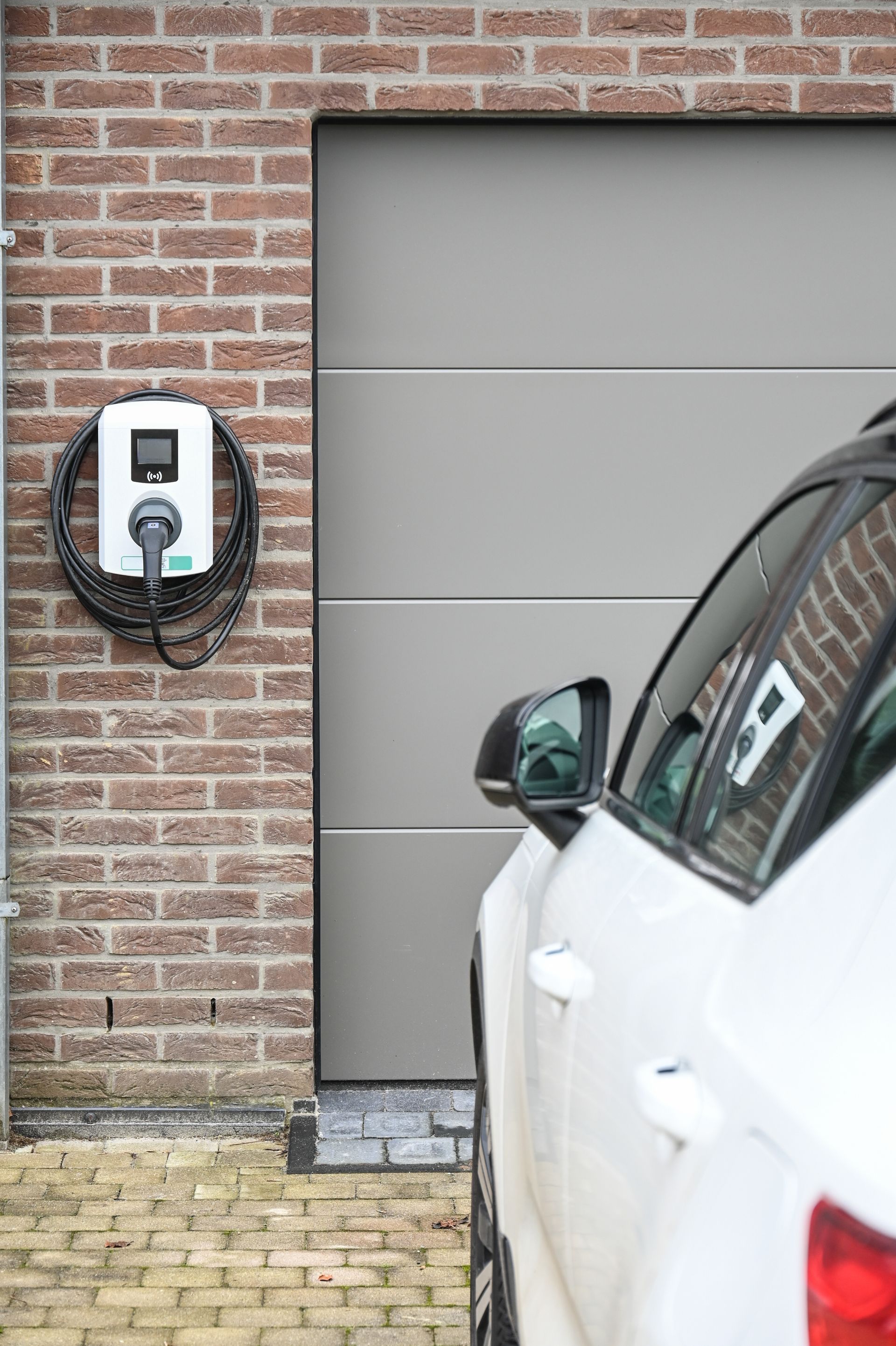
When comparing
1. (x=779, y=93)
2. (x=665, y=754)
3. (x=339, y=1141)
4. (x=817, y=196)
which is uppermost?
(x=779, y=93)

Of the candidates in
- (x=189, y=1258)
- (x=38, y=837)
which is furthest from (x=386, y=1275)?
(x=38, y=837)

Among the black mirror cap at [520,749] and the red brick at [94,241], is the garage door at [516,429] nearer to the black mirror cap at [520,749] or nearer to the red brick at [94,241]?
the red brick at [94,241]

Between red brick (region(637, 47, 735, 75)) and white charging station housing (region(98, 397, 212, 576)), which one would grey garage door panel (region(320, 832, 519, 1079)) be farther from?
red brick (region(637, 47, 735, 75))

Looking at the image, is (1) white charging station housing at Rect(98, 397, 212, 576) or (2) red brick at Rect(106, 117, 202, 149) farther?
(2) red brick at Rect(106, 117, 202, 149)

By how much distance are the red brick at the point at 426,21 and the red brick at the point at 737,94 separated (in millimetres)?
701

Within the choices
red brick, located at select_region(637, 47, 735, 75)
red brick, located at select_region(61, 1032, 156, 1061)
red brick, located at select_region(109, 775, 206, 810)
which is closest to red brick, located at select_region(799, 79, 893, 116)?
red brick, located at select_region(637, 47, 735, 75)

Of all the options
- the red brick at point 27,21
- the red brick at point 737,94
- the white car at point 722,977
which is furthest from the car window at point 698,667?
the red brick at point 27,21

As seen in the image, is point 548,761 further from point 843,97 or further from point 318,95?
point 843,97

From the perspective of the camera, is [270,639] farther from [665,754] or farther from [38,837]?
[665,754]

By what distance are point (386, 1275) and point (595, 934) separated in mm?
1890

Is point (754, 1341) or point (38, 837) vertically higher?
point (754, 1341)

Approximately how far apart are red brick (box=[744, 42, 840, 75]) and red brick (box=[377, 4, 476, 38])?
828 millimetres

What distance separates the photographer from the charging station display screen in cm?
383

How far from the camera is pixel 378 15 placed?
3.94 metres
